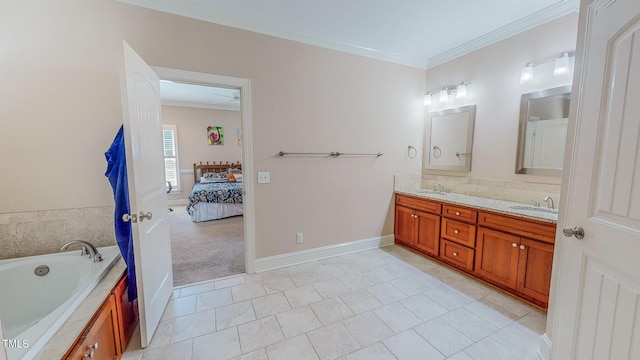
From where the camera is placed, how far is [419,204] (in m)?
3.20

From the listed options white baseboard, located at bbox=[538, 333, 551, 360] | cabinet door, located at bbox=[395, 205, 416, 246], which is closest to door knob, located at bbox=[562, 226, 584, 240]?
white baseboard, located at bbox=[538, 333, 551, 360]

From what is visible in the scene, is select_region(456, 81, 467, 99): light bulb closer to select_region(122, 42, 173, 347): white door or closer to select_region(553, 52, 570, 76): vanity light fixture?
select_region(553, 52, 570, 76): vanity light fixture

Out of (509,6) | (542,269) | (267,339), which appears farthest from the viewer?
(509,6)

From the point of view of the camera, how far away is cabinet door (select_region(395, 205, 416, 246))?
3331mm

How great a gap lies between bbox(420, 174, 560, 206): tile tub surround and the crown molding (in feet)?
5.08

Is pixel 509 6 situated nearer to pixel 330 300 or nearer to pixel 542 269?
pixel 542 269

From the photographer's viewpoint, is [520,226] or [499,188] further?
[499,188]

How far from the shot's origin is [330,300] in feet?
7.47

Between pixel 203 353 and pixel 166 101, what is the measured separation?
19.9 feet

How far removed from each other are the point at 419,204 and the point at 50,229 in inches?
144

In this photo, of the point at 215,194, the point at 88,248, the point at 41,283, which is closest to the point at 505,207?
the point at 88,248

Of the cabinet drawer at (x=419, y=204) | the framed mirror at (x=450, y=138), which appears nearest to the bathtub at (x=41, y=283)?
the cabinet drawer at (x=419, y=204)

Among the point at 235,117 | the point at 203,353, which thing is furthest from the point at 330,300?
the point at 235,117

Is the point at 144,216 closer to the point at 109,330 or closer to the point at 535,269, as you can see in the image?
the point at 109,330
